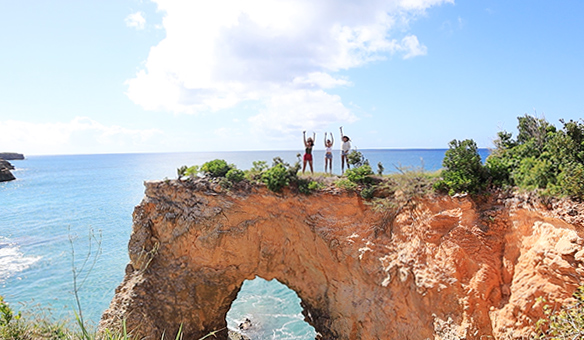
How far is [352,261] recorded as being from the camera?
13.0 metres

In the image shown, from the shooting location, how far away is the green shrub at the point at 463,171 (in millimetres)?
11000

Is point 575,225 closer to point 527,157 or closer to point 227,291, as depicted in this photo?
point 527,157

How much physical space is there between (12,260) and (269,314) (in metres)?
20.1


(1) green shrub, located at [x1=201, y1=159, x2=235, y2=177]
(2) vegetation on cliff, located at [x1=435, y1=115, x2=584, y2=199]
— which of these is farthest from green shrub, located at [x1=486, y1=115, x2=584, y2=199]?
(1) green shrub, located at [x1=201, y1=159, x2=235, y2=177]

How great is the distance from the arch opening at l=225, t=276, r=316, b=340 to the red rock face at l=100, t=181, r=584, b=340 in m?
3.77

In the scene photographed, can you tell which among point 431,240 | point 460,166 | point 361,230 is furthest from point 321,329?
point 460,166

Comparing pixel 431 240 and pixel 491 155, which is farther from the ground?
pixel 491 155

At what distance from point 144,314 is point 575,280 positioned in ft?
46.7

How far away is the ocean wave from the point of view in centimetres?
2302

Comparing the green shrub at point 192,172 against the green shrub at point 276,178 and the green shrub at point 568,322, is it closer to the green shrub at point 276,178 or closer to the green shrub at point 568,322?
the green shrub at point 276,178

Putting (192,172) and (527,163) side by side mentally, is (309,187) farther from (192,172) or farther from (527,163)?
(527,163)

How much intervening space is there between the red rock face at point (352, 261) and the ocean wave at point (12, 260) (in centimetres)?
1555

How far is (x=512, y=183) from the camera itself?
10898 mm

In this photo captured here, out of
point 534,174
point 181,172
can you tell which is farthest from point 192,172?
point 534,174
